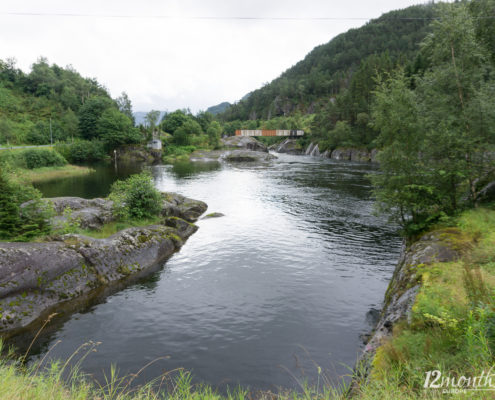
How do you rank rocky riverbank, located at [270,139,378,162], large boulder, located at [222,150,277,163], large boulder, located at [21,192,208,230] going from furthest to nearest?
large boulder, located at [222,150,277,163] < rocky riverbank, located at [270,139,378,162] < large boulder, located at [21,192,208,230]

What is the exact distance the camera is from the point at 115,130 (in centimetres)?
9100

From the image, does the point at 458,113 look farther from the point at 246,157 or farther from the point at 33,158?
the point at 246,157

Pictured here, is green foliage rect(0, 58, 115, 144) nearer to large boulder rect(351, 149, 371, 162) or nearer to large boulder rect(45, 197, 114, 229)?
large boulder rect(45, 197, 114, 229)

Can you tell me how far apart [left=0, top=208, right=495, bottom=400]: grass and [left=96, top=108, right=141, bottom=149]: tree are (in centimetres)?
9125

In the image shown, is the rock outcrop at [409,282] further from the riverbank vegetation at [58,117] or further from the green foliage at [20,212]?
the riverbank vegetation at [58,117]

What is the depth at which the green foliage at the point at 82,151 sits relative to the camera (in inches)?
2972

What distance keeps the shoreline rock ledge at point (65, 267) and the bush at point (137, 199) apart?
280cm

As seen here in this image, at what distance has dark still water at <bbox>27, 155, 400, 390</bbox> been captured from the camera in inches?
364

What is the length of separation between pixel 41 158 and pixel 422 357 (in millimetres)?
67704

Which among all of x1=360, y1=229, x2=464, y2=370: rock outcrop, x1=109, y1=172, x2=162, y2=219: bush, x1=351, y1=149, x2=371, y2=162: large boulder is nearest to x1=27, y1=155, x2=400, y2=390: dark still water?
x1=360, y1=229, x2=464, y2=370: rock outcrop

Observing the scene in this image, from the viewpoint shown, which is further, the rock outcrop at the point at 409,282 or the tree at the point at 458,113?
the tree at the point at 458,113

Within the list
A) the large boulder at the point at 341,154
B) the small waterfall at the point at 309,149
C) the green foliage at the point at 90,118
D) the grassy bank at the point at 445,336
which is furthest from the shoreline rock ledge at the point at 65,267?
the small waterfall at the point at 309,149

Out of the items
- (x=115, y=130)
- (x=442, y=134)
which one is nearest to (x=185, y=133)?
(x=115, y=130)

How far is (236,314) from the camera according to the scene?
12.1m
